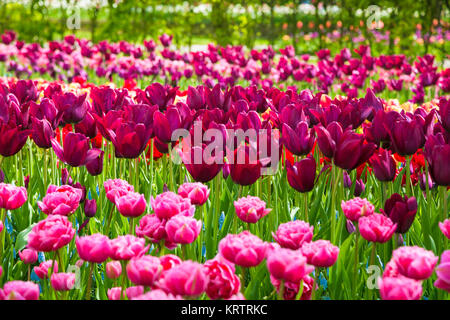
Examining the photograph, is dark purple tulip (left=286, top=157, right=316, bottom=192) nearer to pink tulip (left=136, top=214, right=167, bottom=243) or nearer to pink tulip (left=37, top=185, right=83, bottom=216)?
pink tulip (left=136, top=214, right=167, bottom=243)

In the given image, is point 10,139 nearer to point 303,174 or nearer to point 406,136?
point 303,174

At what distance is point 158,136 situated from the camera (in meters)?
2.41

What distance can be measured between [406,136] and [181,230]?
1.09 meters

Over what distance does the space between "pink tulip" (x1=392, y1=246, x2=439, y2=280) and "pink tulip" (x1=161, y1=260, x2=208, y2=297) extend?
18.3 inches

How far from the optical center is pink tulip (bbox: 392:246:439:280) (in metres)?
1.31

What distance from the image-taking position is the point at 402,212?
1739 millimetres

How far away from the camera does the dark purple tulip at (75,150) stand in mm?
2164

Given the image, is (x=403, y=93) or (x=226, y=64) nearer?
(x=403, y=93)

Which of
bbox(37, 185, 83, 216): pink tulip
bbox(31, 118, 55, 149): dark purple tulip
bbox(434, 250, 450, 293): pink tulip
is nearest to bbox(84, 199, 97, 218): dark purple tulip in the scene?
bbox(37, 185, 83, 216): pink tulip

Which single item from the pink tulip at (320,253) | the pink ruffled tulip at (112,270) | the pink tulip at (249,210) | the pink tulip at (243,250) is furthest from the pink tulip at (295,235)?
the pink ruffled tulip at (112,270)

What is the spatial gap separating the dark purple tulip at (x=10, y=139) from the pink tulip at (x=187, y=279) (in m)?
1.24
